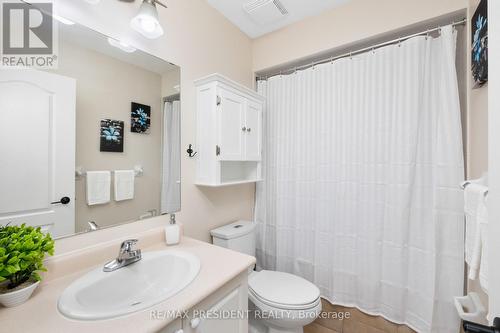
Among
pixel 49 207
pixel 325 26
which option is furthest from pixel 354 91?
pixel 49 207

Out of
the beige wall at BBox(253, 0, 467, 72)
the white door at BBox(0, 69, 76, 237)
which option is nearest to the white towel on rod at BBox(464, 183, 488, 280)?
the beige wall at BBox(253, 0, 467, 72)

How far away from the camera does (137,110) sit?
1.18 meters

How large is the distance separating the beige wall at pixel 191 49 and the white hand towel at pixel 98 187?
456mm

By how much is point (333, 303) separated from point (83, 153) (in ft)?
6.38

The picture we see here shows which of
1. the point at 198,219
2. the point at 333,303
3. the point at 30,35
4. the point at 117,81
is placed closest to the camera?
the point at 30,35

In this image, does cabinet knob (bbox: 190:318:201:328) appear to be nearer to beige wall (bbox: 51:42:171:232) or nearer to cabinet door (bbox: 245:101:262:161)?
beige wall (bbox: 51:42:171:232)

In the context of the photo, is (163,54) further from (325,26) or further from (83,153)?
(325,26)

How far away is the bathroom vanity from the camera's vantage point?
0.62 meters

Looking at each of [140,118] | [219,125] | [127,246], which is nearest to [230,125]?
[219,125]

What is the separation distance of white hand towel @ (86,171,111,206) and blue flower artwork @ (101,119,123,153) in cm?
13

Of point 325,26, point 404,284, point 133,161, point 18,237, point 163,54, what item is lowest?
point 404,284

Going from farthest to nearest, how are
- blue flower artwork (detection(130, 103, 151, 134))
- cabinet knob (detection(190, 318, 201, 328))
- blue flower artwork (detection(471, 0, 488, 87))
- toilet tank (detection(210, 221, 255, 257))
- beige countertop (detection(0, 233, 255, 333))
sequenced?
toilet tank (detection(210, 221, 255, 257))
blue flower artwork (detection(130, 103, 151, 134))
blue flower artwork (detection(471, 0, 488, 87))
cabinet knob (detection(190, 318, 201, 328))
beige countertop (detection(0, 233, 255, 333))

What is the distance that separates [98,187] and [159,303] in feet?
2.15

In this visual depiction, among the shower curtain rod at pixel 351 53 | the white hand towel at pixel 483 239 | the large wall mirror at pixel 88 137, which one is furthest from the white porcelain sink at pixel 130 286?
the shower curtain rod at pixel 351 53
